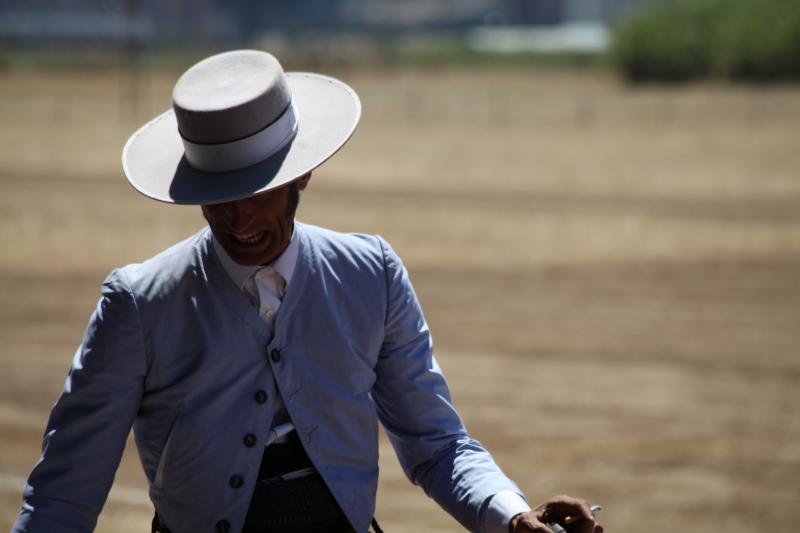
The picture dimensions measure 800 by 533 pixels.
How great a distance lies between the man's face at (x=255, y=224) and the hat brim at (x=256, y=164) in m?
0.04

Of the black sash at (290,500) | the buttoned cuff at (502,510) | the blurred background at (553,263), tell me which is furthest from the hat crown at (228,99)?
the blurred background at (553,263)

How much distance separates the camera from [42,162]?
23.7 meters

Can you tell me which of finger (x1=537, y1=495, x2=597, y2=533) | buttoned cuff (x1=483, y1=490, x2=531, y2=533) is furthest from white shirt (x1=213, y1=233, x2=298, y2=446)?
finger (x1=537, y1=495, x2=597, y2=533)

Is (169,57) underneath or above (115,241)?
underneath

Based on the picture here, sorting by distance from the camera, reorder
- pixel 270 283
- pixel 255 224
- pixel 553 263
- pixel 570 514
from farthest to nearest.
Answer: pixel 553 263 < pixel 270 283 < pixel 255 224 < pixel 570 514

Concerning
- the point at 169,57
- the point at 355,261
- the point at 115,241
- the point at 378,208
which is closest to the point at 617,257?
the point at 378,208

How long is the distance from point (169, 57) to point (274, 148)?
2104 inches

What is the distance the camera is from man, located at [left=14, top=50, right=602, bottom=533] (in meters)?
2.27

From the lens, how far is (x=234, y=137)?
231 centimetres

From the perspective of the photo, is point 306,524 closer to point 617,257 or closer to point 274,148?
point 274,148

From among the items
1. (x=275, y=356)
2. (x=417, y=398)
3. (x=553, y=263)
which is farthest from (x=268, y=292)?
(x=553, y=263)

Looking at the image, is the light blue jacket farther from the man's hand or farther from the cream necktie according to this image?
the man's hand

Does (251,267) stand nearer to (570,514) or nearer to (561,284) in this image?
(570,514)

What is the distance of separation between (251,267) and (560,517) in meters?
0.68
